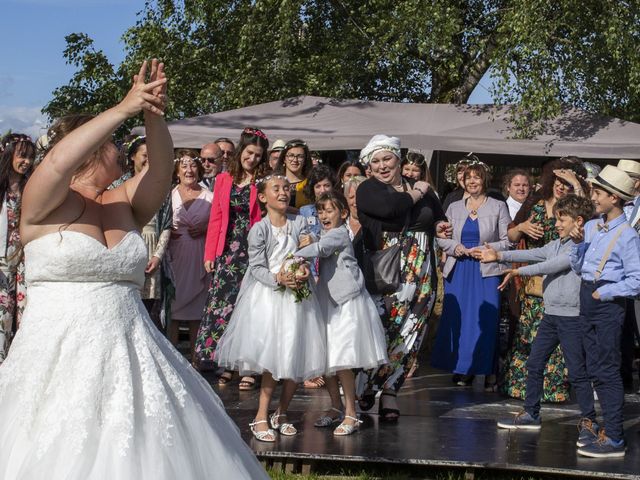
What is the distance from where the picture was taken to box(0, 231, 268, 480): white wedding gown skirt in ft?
12.8

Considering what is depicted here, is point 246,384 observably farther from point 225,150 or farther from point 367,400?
point 225,150

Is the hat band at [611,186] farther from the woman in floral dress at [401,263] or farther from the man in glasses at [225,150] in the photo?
the man in glasses at [225,150]

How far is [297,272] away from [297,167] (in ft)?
9.38

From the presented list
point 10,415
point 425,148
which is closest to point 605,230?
point 10,415

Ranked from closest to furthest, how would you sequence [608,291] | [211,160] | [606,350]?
[608,291] → [606,350] → [211,160]

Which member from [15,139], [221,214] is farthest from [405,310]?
[15,139]

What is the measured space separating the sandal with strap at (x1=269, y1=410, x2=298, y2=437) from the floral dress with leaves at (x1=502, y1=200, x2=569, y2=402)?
236cm

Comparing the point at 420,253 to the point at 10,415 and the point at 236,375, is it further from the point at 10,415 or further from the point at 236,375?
the point at 10,415

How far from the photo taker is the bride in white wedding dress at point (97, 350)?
3893 mm

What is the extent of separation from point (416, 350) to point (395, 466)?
45.4 inches

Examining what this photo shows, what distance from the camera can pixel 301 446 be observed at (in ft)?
22.6

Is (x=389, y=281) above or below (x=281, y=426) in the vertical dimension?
above

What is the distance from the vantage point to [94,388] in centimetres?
401

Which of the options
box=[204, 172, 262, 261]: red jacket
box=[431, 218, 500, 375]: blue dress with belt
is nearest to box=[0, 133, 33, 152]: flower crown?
box=[204, 172, 262, 261]: red jacket
